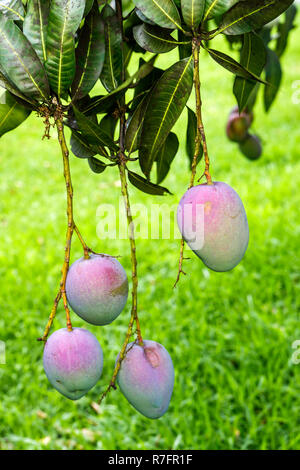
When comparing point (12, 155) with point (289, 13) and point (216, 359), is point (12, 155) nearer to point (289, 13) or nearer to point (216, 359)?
point (216, 359)

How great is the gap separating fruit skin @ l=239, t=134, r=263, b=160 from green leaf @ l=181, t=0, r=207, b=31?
2.76ft

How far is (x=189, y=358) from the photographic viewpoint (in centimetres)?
200

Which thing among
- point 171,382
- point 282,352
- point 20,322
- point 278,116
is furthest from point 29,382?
point 278,116

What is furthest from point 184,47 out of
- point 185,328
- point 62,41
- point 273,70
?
point 185,328

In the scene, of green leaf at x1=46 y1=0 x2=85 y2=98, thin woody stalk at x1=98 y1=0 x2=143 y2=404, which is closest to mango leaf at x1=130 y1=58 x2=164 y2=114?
thin woody stalk at x1=98 y1=0 x2=143 y2=404

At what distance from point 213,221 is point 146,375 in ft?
0.70

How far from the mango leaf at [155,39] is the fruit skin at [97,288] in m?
0.25

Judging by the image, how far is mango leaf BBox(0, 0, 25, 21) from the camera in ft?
1.94

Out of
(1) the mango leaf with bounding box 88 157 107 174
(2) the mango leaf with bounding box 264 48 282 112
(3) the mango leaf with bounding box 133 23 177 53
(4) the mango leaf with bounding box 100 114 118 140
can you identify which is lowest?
(1) the mango leaf with bounding box 88 157 107 174

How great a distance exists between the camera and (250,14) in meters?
0.59

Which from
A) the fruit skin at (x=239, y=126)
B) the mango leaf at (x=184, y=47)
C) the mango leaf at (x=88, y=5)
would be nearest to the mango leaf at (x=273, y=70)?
the fruit skin at (x=239, y=126)

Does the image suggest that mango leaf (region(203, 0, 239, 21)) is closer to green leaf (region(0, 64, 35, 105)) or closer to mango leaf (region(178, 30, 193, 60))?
mango leaf (region(178, 30, 193, 60))

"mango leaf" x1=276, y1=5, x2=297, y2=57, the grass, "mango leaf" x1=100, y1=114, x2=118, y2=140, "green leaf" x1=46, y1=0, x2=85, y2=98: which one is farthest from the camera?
the grass

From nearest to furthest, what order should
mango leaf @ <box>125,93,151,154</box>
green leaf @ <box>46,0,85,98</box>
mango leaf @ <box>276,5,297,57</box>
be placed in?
green leaf @ <box>46,0,85,98</box> < mango leaf @ <box>125,93,151,154</box> < mango leaf @ <box>276,5,297,57</box>
